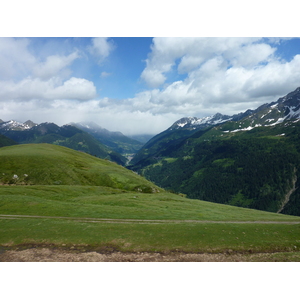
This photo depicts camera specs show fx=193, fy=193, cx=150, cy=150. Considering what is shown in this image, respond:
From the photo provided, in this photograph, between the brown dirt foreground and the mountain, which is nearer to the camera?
the brown dirt foreground

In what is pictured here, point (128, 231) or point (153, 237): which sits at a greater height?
point (153, 237)

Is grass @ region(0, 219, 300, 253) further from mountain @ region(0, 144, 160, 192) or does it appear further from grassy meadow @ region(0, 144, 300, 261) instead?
mountain @ region(0, 144, 160, 192)

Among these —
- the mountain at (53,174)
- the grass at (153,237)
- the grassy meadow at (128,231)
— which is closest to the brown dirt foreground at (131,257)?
the grassy meadow at (128,231)

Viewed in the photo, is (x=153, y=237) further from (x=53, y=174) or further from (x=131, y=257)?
(x=53, y=174)

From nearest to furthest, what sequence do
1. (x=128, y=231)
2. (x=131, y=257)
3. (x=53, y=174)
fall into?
(x=131, y=257) → (x=128, y=231) → (x=53, y=174)

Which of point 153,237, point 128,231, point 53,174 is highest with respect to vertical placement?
point 153,237

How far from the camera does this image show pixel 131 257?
28953 mm

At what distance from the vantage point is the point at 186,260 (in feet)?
93.7

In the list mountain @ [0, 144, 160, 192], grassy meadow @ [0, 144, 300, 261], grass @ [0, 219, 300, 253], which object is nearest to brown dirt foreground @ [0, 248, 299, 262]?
grassy meadow @ [0, 144, 300, 261]

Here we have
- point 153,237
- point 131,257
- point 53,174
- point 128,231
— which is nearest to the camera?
point 131,257

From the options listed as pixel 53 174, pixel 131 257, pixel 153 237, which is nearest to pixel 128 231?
pixel 153 237

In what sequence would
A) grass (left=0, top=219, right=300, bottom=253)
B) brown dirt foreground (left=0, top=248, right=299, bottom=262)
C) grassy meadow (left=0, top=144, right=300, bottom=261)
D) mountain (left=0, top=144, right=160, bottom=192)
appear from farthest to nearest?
mountain (left=0, top=144, right=160, bottom=192)
grassy meadow (left=0, top=144, right=300, bottom=261)
grass (left=0, top=219, right=300, bottom=253)
brown dirt foreground (left=0, top=248, right=299, bottom=262)

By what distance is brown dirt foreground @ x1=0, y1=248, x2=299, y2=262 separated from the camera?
28438mm

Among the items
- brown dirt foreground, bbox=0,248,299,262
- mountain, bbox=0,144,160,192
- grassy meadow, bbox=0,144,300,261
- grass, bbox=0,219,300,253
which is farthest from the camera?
mountain, bbox=0,144,160,192
